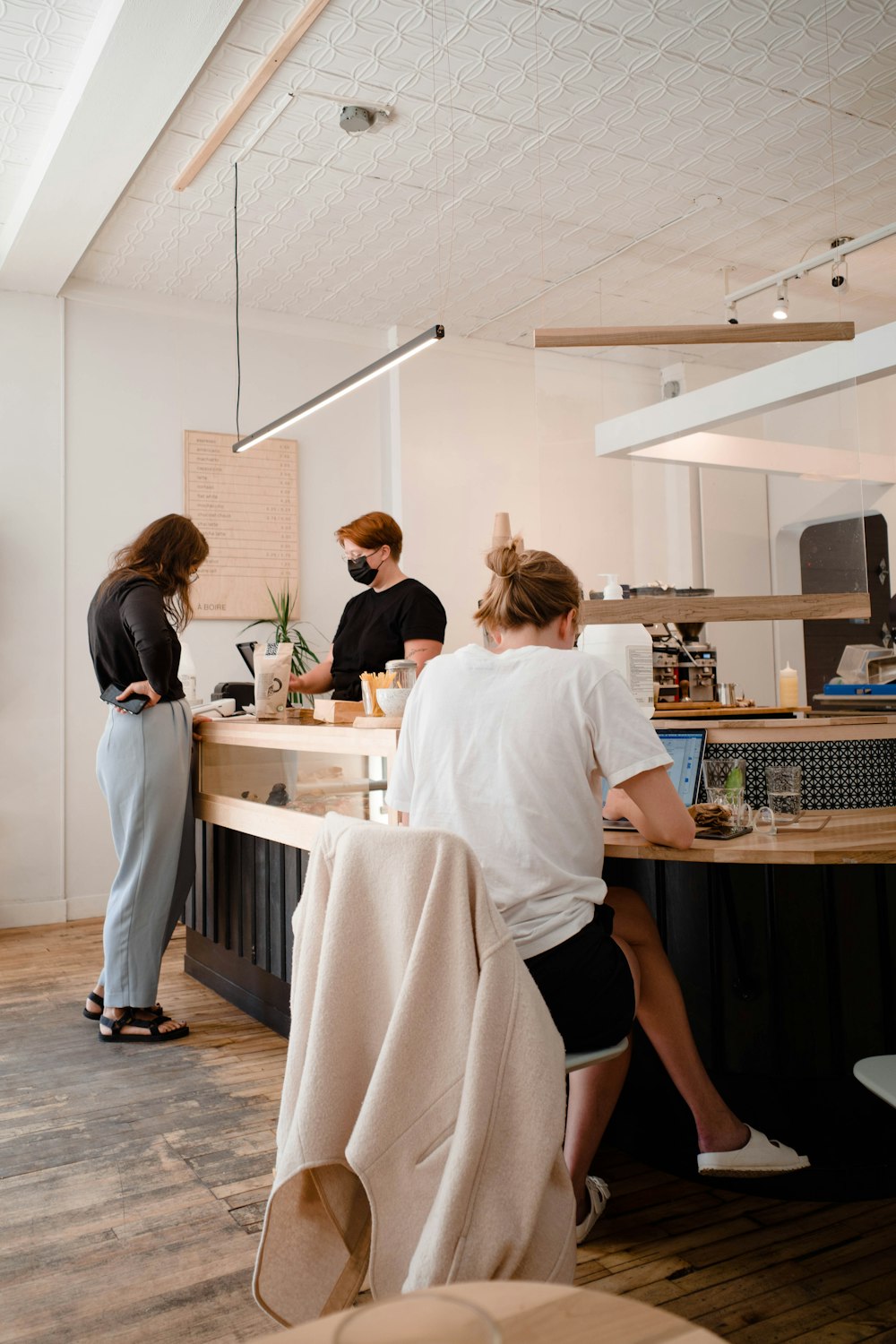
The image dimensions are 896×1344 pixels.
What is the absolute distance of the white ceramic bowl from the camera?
2797 millimetres

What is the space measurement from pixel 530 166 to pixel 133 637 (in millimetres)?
2703

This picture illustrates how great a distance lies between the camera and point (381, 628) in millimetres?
3809

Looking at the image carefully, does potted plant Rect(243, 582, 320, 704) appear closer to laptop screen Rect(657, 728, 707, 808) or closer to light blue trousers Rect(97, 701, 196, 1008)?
light blue trousers Rect(97, 701, 196, 1008)

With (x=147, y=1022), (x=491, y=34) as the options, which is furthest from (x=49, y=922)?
(x=491, y=34)

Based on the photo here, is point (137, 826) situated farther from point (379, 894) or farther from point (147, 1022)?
point (379, 894)

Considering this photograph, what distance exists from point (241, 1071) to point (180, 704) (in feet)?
4.13

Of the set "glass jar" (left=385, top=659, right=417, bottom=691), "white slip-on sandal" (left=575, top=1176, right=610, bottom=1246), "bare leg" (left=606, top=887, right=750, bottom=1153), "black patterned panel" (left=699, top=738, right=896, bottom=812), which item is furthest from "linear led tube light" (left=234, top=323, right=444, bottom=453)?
"white slip-on sandal" (left=575, top=1176, right=610, bottom=1246)

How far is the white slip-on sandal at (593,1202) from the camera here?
6.90ft

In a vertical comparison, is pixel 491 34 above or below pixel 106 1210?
above

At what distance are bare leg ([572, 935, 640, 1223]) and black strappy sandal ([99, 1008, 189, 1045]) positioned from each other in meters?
1.74

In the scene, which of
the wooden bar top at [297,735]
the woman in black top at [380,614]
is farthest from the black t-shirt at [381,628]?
the wooden bar top at [297,735]

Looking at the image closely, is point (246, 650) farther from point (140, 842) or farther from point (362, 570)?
point (140, 842)

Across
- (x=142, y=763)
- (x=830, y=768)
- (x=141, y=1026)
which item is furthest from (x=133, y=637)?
(x=830, y=768)

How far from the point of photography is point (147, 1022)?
137 inches
